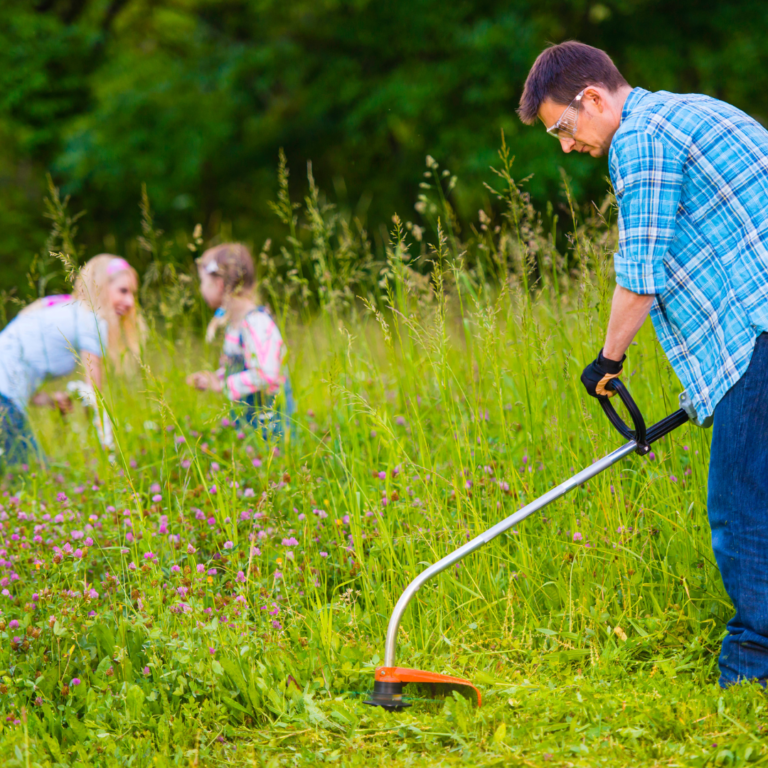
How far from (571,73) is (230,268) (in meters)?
2.55

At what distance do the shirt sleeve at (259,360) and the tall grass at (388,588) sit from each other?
0.97 ft

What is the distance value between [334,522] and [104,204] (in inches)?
527

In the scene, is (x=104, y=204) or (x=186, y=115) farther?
(x=104, y=204)

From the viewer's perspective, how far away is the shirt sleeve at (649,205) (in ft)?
7.08

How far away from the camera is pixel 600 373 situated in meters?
2.31

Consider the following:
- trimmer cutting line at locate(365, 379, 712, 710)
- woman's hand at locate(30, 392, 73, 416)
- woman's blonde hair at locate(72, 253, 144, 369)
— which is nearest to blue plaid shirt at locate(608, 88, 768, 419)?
trimmer cutting line at locate(365, 379, 712, 710)

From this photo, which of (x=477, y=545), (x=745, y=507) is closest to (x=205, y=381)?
(x=477, y=545)

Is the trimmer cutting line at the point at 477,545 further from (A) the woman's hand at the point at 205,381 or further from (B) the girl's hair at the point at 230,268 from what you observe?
(B) the girl's hair at the point at 230,268

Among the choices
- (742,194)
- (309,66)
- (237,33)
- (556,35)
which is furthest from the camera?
(237,33)

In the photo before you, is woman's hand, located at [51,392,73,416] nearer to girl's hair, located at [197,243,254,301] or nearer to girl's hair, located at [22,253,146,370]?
girl's hair, located at [22,253,146,370]

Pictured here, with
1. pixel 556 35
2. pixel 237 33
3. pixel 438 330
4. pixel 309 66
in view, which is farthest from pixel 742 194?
pixel 237 33

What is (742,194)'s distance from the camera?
2172 millimetres

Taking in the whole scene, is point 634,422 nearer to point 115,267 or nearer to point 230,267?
point 230,267

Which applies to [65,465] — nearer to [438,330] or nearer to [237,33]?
[438,330]
